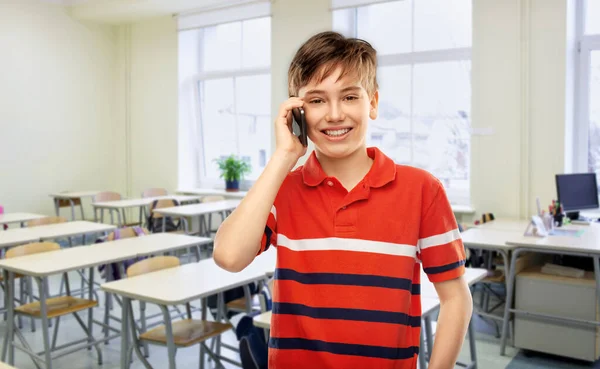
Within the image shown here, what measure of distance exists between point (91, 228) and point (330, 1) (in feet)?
12.5

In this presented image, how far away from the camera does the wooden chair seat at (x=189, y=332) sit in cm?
273

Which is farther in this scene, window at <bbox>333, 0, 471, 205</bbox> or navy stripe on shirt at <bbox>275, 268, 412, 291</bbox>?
window at <bbox>333, 0, 471, 205</bbox>

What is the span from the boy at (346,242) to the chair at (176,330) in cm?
193

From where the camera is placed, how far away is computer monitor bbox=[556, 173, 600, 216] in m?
4.42

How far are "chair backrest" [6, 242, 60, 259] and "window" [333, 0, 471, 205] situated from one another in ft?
10.6

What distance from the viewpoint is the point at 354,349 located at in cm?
87

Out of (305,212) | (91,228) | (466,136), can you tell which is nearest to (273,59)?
(466,136)

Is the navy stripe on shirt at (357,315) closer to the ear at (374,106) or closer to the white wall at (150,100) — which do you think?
the ear at (374,106)

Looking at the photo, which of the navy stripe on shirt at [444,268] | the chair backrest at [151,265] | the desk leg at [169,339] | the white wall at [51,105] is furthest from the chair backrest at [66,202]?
the navy stripe on shirt at [444,268]

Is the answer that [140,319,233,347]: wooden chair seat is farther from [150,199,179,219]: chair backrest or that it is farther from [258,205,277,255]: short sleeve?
[150,199,179,219]: chair backrest

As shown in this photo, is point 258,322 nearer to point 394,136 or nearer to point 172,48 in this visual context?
point 394,136

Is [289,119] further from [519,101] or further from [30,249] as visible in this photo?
[519,101]

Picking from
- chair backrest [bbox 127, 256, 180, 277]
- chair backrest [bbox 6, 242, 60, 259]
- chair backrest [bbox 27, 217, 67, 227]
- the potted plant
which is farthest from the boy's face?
the potted plant

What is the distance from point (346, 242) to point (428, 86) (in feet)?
17.6
